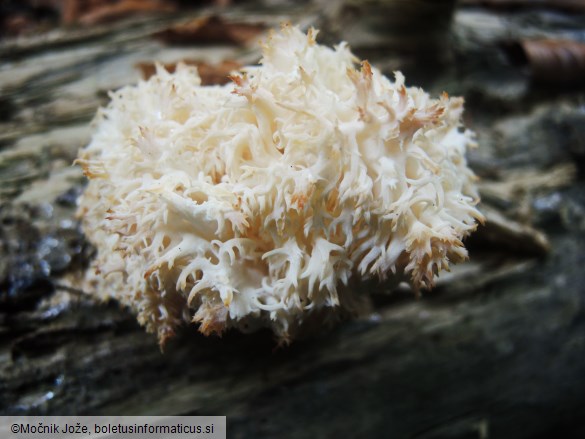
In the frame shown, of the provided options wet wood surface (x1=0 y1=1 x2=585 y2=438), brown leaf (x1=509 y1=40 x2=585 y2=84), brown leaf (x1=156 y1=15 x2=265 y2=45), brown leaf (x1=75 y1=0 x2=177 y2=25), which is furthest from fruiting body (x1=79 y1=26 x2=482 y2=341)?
brown leaf (x1=75 y1=0 x2=177 y2=25)

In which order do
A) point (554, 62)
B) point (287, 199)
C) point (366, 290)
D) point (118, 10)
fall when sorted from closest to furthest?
point (287, 199) < point (366, 290) < point (554, 62) < point (118, 10)

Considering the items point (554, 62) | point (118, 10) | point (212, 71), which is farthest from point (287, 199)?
point (118, 10)

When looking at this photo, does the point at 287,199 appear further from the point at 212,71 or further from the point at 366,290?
the point at 212,71

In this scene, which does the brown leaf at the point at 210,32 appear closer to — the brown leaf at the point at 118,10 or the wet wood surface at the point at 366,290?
the wet wood surface at the point at 366,290

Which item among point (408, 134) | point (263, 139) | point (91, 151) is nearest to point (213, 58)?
point (91, 151)
